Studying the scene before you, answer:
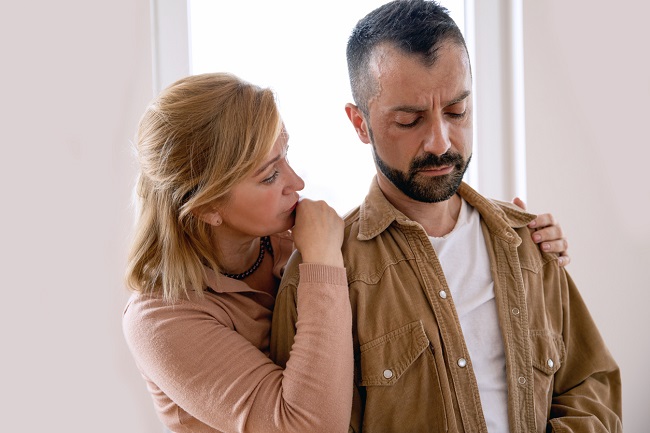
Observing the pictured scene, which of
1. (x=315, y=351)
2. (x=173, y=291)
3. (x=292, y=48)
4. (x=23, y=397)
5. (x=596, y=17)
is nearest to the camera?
(x=315, y=351)

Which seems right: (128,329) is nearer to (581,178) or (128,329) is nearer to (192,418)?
(192,418)

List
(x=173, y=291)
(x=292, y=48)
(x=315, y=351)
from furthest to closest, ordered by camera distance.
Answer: (x=292, y=48) → (x=173, y=291) → (x=315, y=351)

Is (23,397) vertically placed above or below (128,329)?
below

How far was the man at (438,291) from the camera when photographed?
1.43 m

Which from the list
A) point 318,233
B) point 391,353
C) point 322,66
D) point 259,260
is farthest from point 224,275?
point 322,66

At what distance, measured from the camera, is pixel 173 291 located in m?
1.42

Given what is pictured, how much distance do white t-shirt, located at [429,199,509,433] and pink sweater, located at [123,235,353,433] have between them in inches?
10.8

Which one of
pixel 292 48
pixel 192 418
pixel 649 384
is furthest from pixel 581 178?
pixel 192 418

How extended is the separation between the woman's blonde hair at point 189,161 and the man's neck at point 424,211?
1.06ft

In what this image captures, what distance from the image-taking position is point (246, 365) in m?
1.35

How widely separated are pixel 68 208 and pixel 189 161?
464 mm

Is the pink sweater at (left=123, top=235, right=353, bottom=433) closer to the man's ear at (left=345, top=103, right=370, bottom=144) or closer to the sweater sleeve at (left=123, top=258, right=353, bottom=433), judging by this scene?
Result: the sweater sleeve at (left=123, top=258, right=353, bottom=433)

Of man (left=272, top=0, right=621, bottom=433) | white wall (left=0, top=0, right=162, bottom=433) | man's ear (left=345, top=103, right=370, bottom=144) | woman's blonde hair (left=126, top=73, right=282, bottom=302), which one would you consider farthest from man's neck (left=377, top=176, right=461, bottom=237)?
white wall (left=0, top=0, right=162, bottom=433)

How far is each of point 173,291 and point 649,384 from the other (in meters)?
1.79
